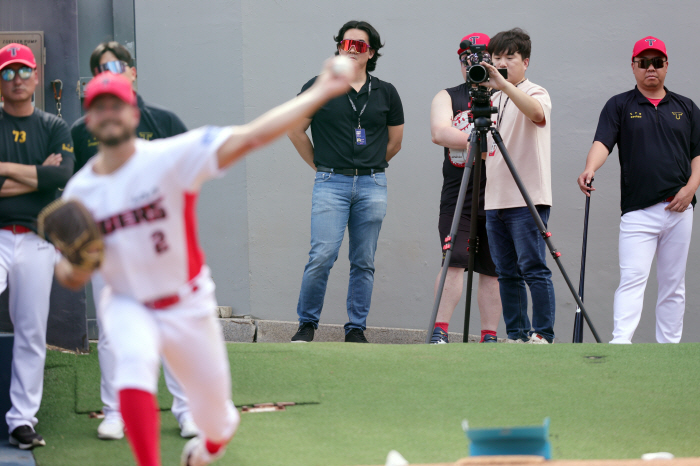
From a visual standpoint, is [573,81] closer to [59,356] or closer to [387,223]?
[387,223]

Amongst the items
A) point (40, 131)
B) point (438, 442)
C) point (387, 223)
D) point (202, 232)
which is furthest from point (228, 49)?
point (438, 442)

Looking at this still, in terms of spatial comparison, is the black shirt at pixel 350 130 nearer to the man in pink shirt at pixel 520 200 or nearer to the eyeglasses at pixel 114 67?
the man in pink shirt at pixel 520 200

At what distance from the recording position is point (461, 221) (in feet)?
18.8

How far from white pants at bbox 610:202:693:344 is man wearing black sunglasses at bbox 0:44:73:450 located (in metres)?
3.57

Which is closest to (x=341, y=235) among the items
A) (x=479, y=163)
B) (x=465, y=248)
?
(x=465, y=248)

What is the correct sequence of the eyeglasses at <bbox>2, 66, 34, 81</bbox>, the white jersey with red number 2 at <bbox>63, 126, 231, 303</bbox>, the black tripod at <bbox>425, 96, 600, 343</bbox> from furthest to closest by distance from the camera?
the black tripod at <bbox>425, 96, 600, 343</bbox>
the eyeglasses at <bbox>2, 66, 34, 81</bbox>
the white jersey with red number 2 at <bbox>63, 126, 231, 303</bbox>

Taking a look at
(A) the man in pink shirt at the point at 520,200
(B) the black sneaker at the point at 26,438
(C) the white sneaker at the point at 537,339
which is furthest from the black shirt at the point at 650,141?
(B) the black sneaker at the point at 26,438

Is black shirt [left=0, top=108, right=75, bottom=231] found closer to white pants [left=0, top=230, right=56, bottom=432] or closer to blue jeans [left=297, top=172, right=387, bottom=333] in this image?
white pants [left=0, top=230, right=56, bottom=432]

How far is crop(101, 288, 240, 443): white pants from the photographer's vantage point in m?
2.52

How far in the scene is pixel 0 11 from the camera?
16.6 ft

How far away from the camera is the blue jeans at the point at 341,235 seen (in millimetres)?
5383

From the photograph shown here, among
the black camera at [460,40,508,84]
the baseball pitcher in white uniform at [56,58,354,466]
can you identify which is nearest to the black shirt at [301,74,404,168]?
the black camera at [460,40,508,84]

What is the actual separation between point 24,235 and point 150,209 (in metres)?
1.55

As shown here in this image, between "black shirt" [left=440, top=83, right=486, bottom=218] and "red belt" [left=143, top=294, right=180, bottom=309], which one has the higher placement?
"black shirt" [left=440, top=83, right=486, bottom=218]
